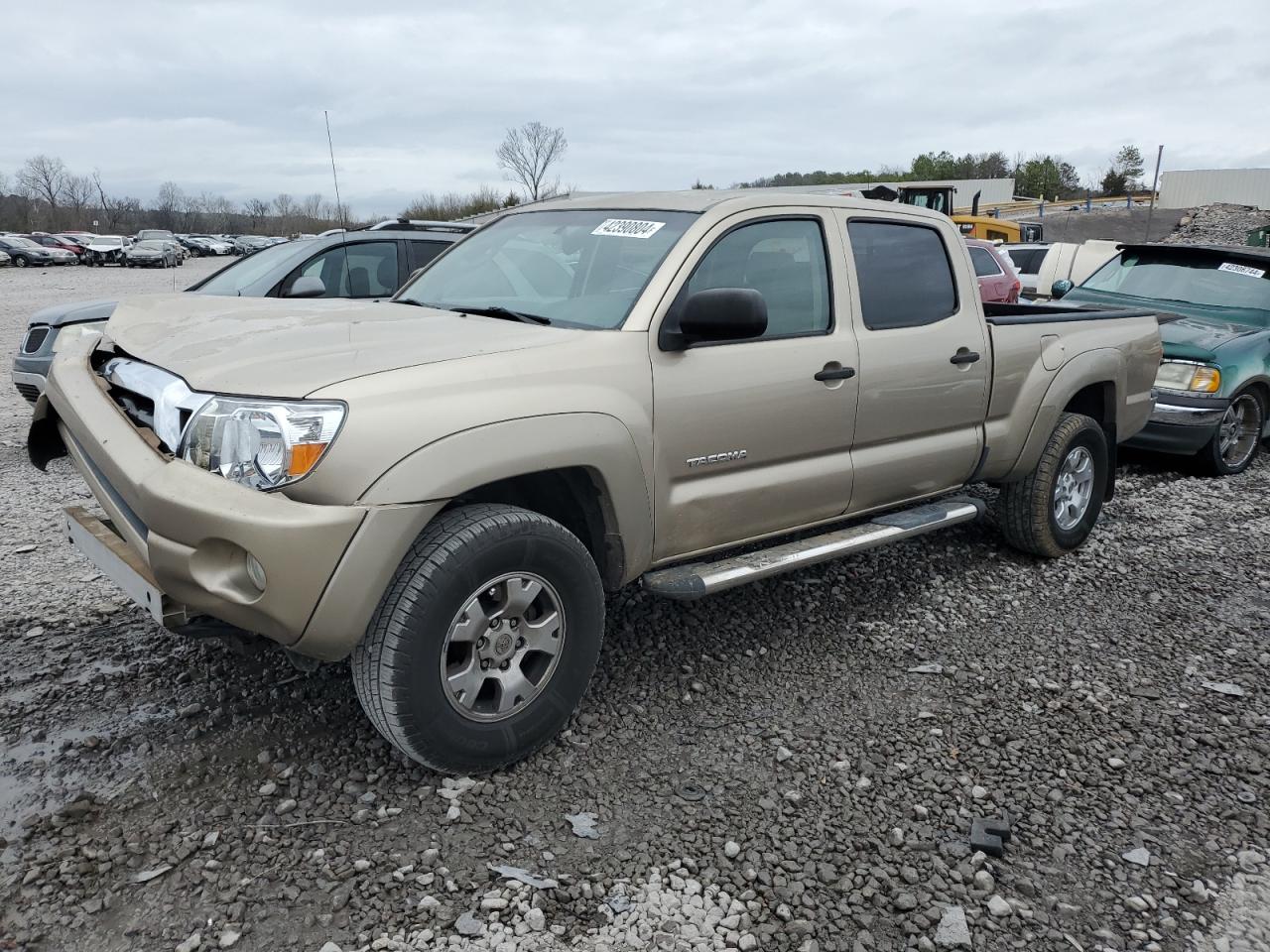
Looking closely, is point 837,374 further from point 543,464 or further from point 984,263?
point 984,263

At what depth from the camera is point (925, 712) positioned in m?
3.71

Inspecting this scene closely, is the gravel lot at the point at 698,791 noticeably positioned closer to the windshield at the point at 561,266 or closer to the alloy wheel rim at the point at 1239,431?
the windshield at the point at 561,266

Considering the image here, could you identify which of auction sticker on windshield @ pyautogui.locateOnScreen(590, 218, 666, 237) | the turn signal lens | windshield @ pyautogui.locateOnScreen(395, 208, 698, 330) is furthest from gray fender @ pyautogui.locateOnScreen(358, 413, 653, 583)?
the turn signal lens

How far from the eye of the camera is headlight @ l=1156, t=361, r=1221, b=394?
23.9 ft

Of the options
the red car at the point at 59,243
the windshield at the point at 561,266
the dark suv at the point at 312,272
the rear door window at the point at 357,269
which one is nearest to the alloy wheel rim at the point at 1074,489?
the windshield at the point at 561,266

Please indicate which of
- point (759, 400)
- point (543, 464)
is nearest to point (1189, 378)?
point (759, 400)

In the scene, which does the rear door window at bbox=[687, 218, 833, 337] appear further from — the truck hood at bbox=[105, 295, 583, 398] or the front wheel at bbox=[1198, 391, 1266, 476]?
the front wheel at bbox=[1198, 391, 1266, 476]

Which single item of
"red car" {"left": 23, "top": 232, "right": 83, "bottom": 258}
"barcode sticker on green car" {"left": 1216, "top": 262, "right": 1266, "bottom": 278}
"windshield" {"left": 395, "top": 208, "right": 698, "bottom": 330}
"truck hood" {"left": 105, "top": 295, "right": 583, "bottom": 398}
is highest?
"windshield" {"left": 395, "top": 208, "right": 698, "bottom": 330}

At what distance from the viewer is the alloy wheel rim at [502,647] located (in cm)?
297

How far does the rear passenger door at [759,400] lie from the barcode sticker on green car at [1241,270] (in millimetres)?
6001

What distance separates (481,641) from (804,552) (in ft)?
4.72

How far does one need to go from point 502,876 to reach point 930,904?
118cm

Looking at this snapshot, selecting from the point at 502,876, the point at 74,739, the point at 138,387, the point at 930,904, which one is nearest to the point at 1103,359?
the point at 930,904

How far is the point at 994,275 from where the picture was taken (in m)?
13.6
